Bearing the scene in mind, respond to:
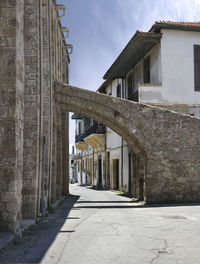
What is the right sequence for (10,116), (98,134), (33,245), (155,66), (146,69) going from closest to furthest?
1. (33,245)
2. (10,116)
3. (155,66)
4. (146,69)
5. (98,134)

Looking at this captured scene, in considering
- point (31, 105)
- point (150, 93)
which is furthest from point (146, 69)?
point (31, 105)

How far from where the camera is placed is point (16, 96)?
23.1 ft

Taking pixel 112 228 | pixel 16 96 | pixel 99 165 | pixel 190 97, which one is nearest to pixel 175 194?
pixel 190 97

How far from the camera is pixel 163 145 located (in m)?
14.2

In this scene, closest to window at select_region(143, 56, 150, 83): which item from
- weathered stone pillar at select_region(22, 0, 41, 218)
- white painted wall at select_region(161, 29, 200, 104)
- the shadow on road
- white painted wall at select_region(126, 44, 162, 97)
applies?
white painted wall at select_region(126, 44, 162, 97)

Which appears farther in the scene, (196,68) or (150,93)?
(196,68)

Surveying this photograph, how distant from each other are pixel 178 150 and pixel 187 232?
24.2 ft

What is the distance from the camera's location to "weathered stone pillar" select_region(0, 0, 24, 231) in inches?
269

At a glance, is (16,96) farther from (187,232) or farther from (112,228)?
(187,232)

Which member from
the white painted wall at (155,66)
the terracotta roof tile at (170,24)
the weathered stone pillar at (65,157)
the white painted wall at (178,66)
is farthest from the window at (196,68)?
the weathered stone pillar at (65,157)

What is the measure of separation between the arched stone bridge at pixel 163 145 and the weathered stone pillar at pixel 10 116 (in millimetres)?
7467

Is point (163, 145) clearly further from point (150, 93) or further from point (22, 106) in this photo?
point (22, 106)

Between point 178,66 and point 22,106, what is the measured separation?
37.5ft

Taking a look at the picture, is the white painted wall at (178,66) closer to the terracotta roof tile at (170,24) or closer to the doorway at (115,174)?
the terracotta roof tile at (170,24)
